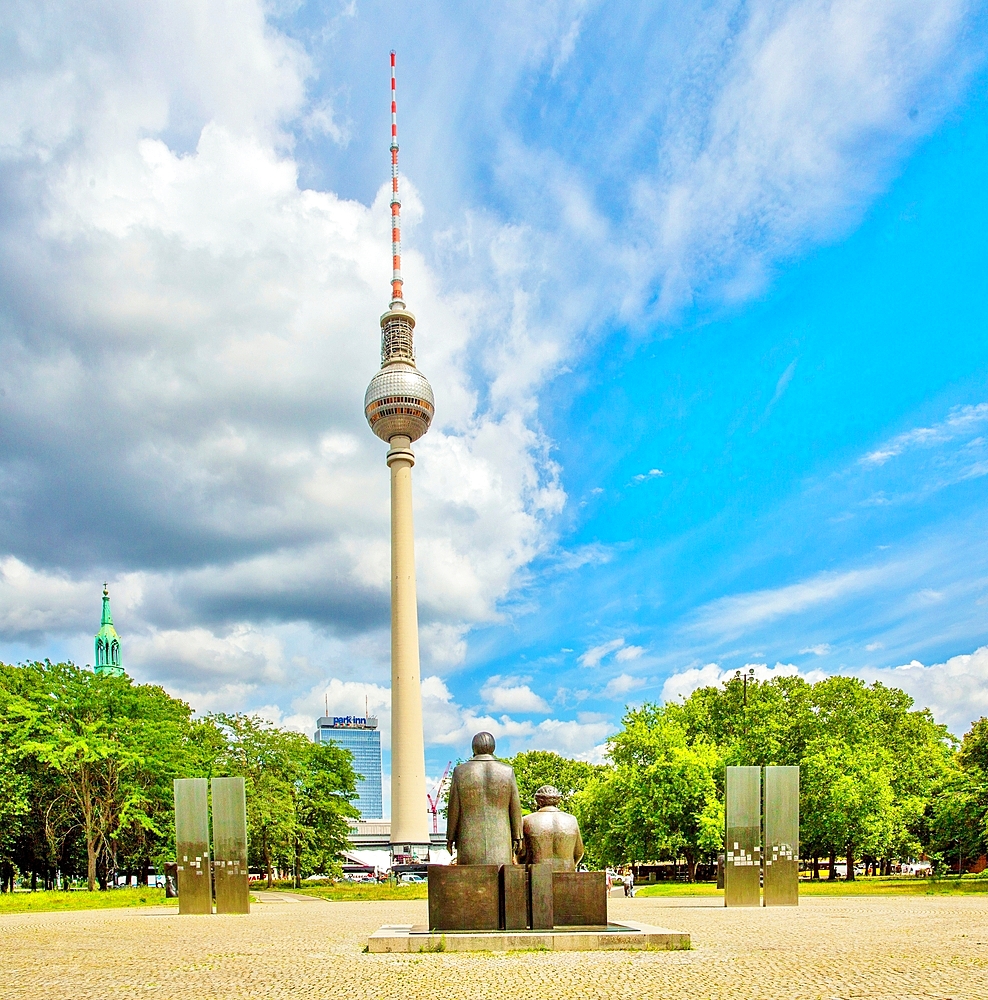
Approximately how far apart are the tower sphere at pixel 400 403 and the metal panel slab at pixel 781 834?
241 ft

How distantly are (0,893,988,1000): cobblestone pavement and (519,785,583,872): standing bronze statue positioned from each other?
7.62 ft

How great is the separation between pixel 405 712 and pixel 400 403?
30024 mm

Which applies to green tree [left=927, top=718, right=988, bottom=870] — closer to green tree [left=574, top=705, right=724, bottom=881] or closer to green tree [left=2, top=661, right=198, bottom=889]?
green tree [left=574, top=705, right=724, bottom=881]

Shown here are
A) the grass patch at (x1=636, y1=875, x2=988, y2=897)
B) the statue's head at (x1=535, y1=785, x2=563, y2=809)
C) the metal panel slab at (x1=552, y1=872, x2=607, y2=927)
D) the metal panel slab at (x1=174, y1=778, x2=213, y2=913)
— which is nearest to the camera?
the metal panel slab at (x1=552, y1=872, x2=607, y2=927)

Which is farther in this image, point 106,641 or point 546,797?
point 106,641

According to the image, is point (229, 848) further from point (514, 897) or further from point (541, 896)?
point (541, 896)

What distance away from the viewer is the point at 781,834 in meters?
26.2

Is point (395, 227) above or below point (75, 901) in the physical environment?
above

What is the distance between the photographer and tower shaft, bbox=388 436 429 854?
8506 cm

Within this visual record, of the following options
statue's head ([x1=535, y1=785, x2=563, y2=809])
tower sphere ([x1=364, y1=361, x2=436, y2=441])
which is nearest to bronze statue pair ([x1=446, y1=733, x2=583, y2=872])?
statue's head ([x1=535, y1=785, x2=563, y2=809])

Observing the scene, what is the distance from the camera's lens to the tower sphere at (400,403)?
315ft

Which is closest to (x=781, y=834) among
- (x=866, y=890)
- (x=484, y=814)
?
(x=866, y=890)

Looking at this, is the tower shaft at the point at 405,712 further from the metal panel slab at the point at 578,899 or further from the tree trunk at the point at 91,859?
the metal panel slab at the point at 578,899

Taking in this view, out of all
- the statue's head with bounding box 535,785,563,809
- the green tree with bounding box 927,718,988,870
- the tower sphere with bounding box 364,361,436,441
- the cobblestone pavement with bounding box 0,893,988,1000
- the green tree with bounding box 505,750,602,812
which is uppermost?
the tower sphere with bounding box 364,361,436,441
